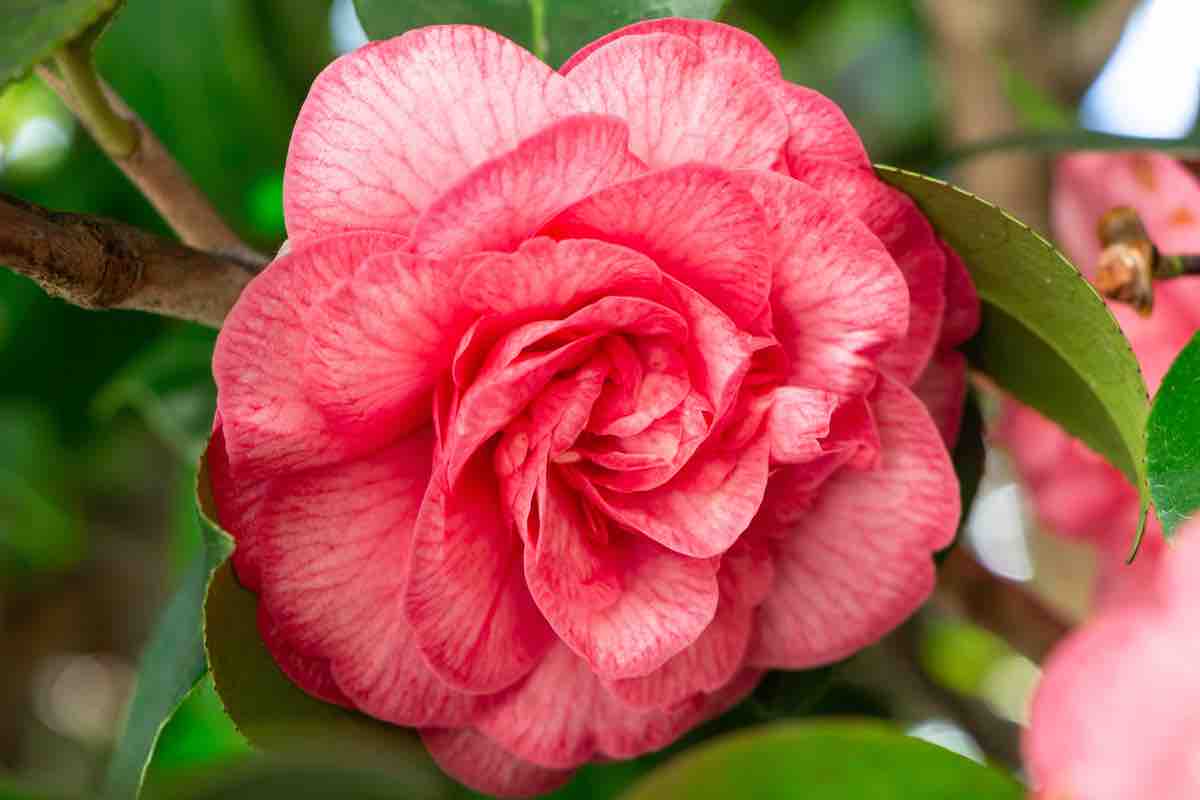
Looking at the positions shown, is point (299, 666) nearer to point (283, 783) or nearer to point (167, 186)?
point (283, 783)

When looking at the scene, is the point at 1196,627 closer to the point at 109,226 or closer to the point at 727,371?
the point at 727,371

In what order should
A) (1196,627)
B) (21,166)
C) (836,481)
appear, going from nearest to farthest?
1. (1196,627)
2. (836,481)
3. (21,166)

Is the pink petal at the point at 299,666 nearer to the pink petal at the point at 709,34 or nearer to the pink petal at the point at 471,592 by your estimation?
the pink petal at the point at 471,592

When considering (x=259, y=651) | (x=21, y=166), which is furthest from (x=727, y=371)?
(x=21, y=166)

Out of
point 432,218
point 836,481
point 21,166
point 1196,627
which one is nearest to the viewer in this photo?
point 1196,627

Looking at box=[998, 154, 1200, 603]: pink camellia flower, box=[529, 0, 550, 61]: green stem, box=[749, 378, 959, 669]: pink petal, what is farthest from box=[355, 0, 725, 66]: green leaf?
box=[998, 154, 1200, 603]: pink camellia flower

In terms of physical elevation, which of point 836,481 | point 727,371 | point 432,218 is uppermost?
point 432,218

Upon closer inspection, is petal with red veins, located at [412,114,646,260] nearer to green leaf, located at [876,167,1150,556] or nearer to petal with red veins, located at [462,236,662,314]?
petal with red veins, located at [462,236,662,314]
